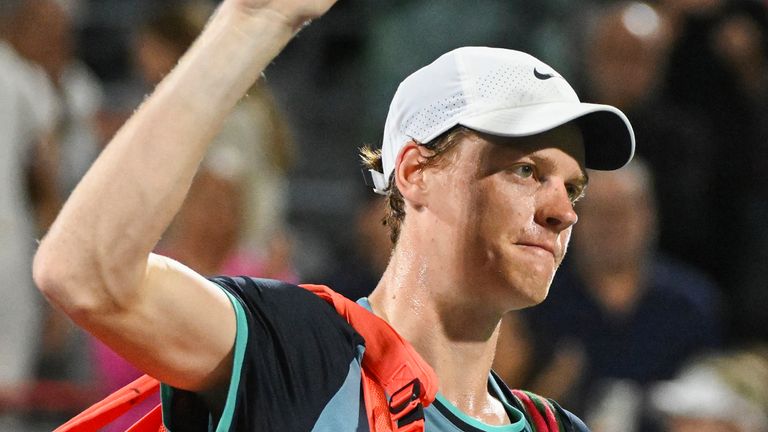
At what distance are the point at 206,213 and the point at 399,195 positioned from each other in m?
2.44

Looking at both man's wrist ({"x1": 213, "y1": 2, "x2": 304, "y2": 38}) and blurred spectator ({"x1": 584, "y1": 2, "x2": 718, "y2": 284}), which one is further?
blurred spectator ({"x1": 584, "y1": 2, "x2": 718, "y2": 284})

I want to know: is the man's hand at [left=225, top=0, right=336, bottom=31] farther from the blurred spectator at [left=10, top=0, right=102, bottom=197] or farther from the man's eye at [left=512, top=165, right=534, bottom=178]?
the blurred spectator at [left=10, top=0, right=102, bottom=197]

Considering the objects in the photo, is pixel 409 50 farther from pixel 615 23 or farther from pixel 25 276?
pixel 25 276

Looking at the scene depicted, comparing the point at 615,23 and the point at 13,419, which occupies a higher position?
the point at 615,23

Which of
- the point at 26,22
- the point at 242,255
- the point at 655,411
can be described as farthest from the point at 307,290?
the point at 26,22

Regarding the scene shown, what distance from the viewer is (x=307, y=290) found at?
2.24m

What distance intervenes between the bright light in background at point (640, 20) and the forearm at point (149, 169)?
4.40 m

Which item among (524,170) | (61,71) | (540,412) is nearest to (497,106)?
(524,170)

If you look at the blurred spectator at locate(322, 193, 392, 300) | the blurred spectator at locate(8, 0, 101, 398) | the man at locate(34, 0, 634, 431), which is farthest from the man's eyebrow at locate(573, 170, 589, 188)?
the blurred spectator at locate(8, 0, 101, 398)

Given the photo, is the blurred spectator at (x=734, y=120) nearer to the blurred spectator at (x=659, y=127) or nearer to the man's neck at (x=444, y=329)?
the blurred spectator at (x=659, y=127)

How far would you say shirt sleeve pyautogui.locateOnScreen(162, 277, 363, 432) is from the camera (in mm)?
2020

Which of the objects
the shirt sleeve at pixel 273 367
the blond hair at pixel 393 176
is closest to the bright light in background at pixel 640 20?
the blond hair at pixel 393 176

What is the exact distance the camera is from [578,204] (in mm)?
5242

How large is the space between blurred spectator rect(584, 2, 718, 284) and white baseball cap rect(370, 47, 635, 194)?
135 inches
